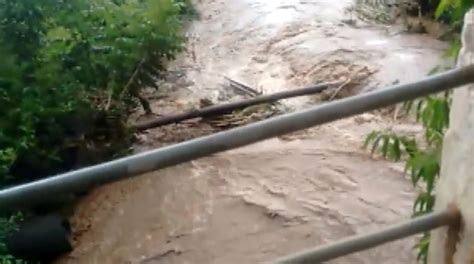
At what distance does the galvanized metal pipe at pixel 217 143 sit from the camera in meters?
0.73

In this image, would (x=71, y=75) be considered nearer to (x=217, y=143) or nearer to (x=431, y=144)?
(x=431, y=144)

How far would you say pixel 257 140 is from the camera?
0.81m

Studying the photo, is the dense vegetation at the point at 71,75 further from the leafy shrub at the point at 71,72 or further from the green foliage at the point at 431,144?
the green foliage at the point at 431,144

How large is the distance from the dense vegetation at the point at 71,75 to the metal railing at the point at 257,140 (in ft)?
7.42

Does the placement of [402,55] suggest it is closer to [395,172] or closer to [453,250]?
[395,172]

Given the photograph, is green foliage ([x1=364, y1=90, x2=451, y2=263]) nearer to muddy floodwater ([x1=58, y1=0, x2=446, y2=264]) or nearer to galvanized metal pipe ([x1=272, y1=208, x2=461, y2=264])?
galvanized metal pipe ([x1=272, y1=208, x2=461, y2=264])

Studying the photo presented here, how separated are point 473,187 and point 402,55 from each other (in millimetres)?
Answer: 3377

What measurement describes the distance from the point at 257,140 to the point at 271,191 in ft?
7.80

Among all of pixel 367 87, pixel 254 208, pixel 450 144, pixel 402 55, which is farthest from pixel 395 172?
pixel 450 144

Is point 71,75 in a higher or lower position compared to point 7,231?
higher

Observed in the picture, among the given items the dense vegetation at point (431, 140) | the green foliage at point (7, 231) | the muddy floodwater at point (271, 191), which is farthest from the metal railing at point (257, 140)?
the green foliage at point (7, 231)

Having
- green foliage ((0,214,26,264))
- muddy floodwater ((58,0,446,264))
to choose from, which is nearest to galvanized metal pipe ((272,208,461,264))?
muddy floodwater ((58,0,446,264))

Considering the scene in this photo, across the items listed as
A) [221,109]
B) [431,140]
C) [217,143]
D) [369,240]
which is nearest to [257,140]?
[217,143]

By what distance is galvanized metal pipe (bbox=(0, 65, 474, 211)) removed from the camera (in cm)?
73
